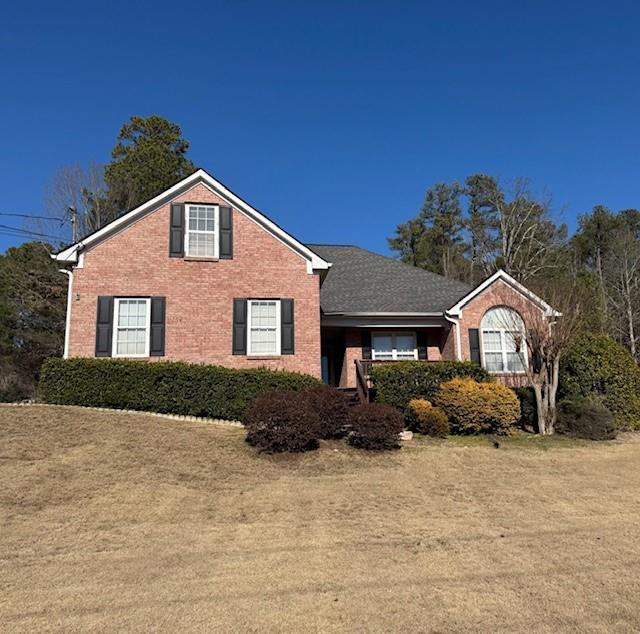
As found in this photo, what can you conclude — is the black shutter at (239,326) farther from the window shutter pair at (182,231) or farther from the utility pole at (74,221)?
the utility pole at (74,221)

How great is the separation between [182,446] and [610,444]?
11.0 meters

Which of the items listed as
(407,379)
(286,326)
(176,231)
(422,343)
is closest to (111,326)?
(176,231)

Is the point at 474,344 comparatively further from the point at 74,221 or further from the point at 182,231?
the point at 74,221

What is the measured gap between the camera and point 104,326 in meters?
15.7

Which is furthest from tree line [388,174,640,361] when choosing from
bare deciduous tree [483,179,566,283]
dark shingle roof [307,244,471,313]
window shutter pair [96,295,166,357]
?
window shutter pair [96,295,166,357]

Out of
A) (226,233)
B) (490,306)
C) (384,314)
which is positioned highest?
(226,233)

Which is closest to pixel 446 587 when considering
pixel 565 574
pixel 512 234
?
pixel 565 574

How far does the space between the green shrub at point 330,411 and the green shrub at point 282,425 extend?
0.64 m

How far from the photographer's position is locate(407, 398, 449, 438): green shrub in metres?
13.7

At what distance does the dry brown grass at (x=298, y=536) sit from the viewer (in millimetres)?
4773

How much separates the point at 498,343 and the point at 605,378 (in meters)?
3.64

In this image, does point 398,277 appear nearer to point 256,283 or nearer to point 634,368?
point 256,283

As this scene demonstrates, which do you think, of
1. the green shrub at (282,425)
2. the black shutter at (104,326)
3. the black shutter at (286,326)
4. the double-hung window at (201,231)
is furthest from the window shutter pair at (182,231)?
the green shrub at (282,425)

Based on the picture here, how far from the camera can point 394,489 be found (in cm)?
927
